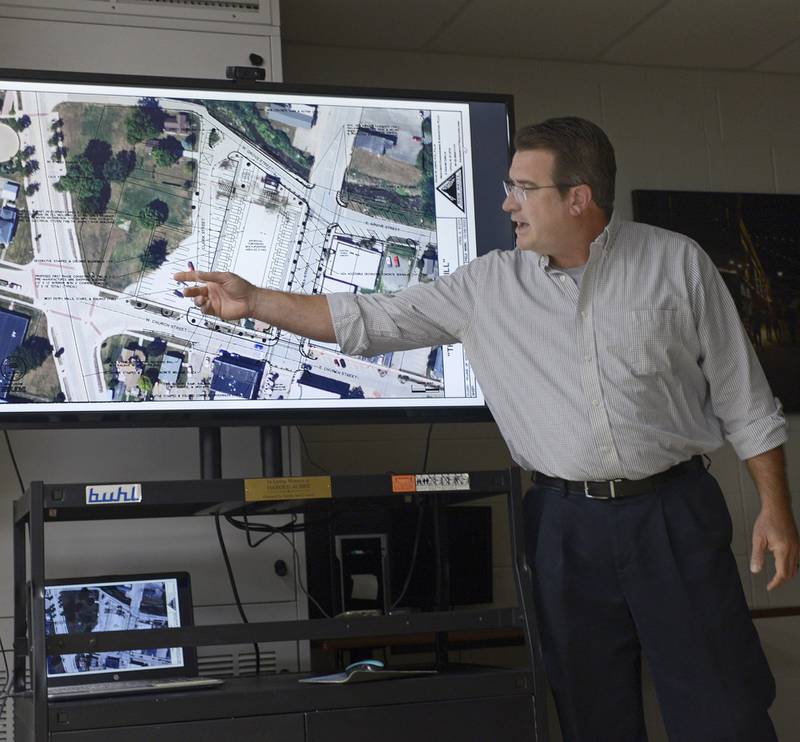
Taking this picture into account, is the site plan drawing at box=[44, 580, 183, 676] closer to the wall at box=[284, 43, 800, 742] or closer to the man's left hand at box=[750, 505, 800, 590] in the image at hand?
the wall at box=[284, 43, 800, 742]

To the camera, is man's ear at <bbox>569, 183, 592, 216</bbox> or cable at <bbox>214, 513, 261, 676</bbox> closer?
man's ear at <bbox>569, 183, 592, 216</bbox>

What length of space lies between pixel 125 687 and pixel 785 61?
11.0ft

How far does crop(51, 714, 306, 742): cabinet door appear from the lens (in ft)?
6.27

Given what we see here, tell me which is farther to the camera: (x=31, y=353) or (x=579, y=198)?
(x=31, y=353)

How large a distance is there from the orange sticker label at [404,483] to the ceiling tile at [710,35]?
2184mm

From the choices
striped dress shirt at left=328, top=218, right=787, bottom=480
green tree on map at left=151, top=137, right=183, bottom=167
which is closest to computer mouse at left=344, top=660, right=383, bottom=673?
striped dress shirt at left=328, top=218, right=787, bottom=480

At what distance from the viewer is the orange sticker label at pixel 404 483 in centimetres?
218

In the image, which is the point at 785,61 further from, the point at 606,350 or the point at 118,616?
the point at 118,616

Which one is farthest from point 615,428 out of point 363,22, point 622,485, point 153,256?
point 363,22

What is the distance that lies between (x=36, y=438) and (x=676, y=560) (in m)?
1.54

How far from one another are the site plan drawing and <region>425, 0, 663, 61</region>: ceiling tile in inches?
86.7

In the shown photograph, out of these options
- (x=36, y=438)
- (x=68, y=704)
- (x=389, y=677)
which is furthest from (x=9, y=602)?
(x=389, y=677)

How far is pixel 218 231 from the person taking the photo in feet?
8.30

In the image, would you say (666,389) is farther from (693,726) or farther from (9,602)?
(9,602)
